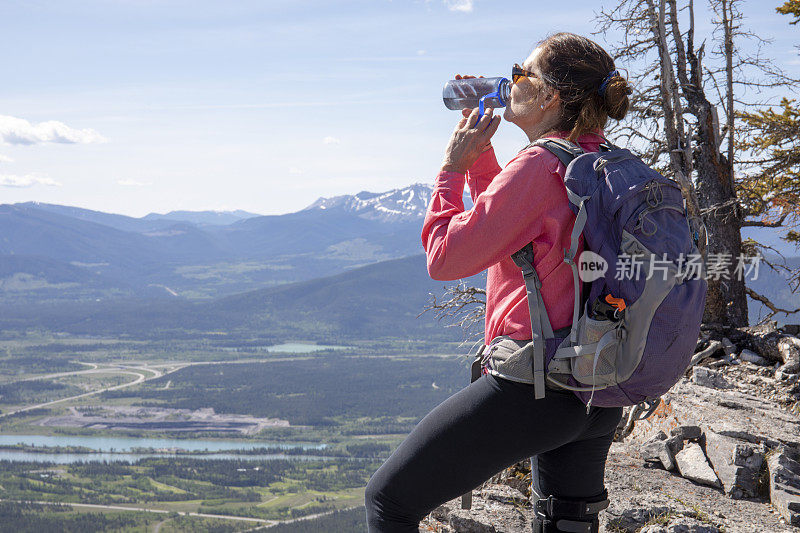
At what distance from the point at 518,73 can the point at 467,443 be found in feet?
3.83

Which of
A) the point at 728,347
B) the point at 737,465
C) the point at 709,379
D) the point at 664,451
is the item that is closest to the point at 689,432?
the point at 664,451

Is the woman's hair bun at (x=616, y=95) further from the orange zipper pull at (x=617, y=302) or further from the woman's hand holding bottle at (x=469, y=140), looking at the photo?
the orange zipper pull at (x=617, y=302)

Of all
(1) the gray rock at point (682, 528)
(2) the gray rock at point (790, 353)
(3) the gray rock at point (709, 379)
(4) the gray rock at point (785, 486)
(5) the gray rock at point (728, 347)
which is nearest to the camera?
(1) the gray rock at point (682, 528)

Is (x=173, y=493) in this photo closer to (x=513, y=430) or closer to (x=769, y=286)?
(x=769, y=286)

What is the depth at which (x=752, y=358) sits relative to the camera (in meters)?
9.03

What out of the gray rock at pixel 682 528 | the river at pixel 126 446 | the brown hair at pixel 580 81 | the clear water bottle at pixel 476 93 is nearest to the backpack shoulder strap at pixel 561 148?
the brown hair at pixel 580 81

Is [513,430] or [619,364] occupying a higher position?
[619,364]

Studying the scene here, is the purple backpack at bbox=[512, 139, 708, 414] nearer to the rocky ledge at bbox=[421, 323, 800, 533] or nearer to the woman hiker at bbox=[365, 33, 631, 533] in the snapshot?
the woman hiker at bbox=[365, 33, 631, 533]

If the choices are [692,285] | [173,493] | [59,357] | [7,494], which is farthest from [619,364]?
[59,357]

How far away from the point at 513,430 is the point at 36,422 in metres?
159

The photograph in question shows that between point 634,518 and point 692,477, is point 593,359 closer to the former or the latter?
point 634,518

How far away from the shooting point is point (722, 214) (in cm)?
1047

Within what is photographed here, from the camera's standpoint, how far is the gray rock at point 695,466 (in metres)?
4.89

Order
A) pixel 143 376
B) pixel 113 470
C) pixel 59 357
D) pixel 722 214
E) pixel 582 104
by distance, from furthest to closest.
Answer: pixel 59 357, pixel 143 376, pixel 113 470, pixel 722 214, pixel 582 104
